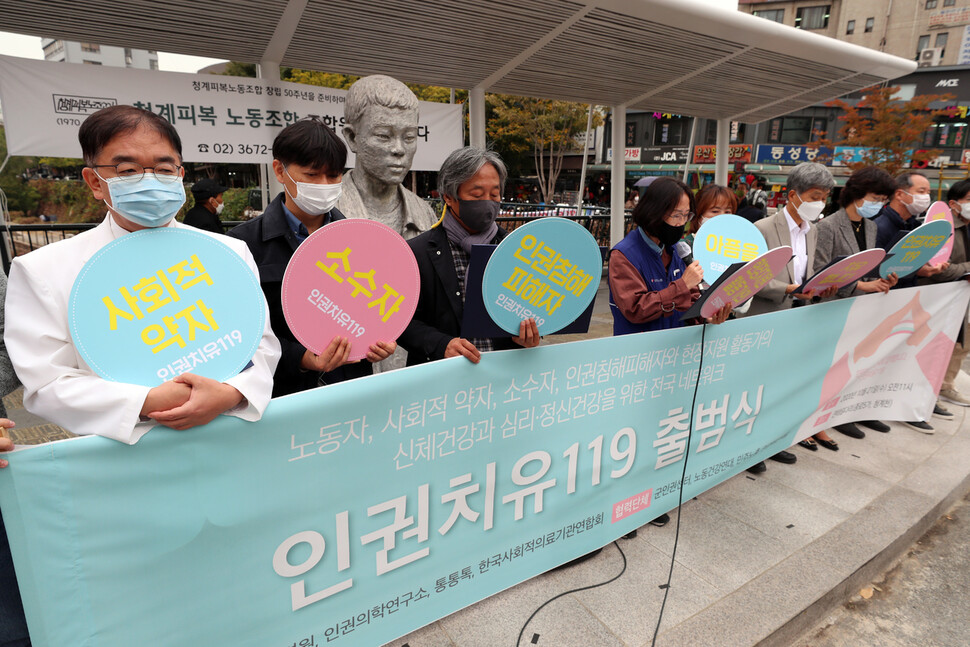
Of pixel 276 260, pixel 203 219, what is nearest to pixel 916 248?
pixel 276 260

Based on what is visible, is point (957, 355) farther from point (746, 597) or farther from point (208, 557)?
point (208, 557)

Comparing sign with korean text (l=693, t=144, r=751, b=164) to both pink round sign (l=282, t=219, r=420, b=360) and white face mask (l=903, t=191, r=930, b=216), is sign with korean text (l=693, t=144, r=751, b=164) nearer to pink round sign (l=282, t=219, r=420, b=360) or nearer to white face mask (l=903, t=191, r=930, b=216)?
white face mask (l=903, t=191, r=930, b=216)

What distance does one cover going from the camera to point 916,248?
3.18 meters

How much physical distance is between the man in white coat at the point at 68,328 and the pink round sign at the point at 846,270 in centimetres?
276

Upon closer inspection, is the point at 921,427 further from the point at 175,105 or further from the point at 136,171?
the point at 175,105

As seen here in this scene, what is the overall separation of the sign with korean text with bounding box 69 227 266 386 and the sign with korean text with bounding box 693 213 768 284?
1977mm

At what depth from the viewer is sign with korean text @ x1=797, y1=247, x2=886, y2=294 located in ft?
8.93

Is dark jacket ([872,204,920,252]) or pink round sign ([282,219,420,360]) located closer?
pink round sign ([282,219,420,360])

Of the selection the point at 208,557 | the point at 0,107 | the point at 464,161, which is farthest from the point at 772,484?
→ the point at 0,107

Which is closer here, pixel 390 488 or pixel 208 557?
pixel 208 557

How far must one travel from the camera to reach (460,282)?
6.79 feet

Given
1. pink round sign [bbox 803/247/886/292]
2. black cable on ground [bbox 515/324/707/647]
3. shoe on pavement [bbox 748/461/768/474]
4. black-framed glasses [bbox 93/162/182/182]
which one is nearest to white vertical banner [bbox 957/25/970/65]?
pink round sign [bbox 803/247/886/292]

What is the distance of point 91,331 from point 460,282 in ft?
3.97

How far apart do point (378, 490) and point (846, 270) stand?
267 centimetres
